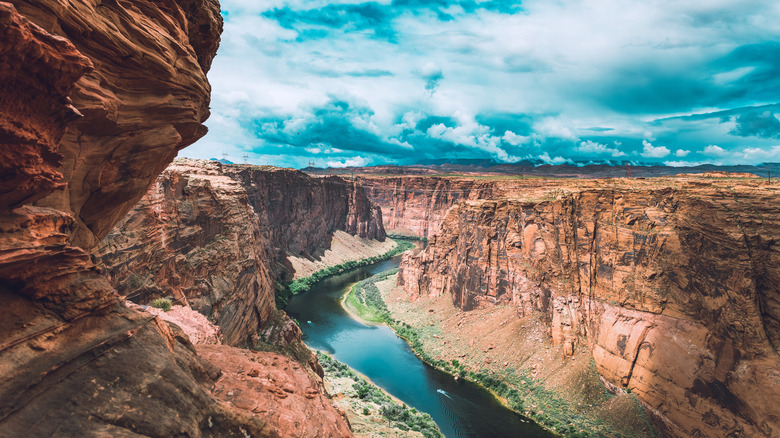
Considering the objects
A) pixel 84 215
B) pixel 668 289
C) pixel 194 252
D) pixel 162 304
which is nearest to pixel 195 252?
pixel 194 252

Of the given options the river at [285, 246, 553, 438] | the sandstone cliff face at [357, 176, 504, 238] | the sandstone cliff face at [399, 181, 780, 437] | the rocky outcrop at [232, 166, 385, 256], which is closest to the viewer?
the sandstone cliff face at [399, 181, 780, 437]

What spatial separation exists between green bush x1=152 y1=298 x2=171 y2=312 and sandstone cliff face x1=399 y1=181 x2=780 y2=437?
40470 millimetres

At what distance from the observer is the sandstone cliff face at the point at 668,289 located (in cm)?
3027

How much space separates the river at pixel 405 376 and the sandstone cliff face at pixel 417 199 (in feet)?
342

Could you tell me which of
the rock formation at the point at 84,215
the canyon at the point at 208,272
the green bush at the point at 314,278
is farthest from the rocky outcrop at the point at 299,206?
the rock formation at the point at 84,215

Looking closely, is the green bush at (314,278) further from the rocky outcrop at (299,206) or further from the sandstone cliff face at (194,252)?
the sandstone cliff face at (194,252)

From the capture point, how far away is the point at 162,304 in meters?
27.9

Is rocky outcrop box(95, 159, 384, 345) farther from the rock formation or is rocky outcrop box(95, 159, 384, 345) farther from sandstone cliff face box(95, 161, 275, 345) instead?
the rock formation

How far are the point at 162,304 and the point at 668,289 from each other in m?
43.3

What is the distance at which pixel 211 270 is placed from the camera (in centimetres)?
3622

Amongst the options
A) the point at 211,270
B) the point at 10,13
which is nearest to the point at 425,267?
the point at 211,270

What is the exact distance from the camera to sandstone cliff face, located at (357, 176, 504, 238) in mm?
175500

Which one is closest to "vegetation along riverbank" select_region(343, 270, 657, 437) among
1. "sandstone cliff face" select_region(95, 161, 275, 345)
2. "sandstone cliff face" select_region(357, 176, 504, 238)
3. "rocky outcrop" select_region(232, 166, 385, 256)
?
"sandstone cliff face" select_region(95, 161, 275, 345)

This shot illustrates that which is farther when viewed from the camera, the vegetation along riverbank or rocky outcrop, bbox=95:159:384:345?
the vegetation along riverbank
